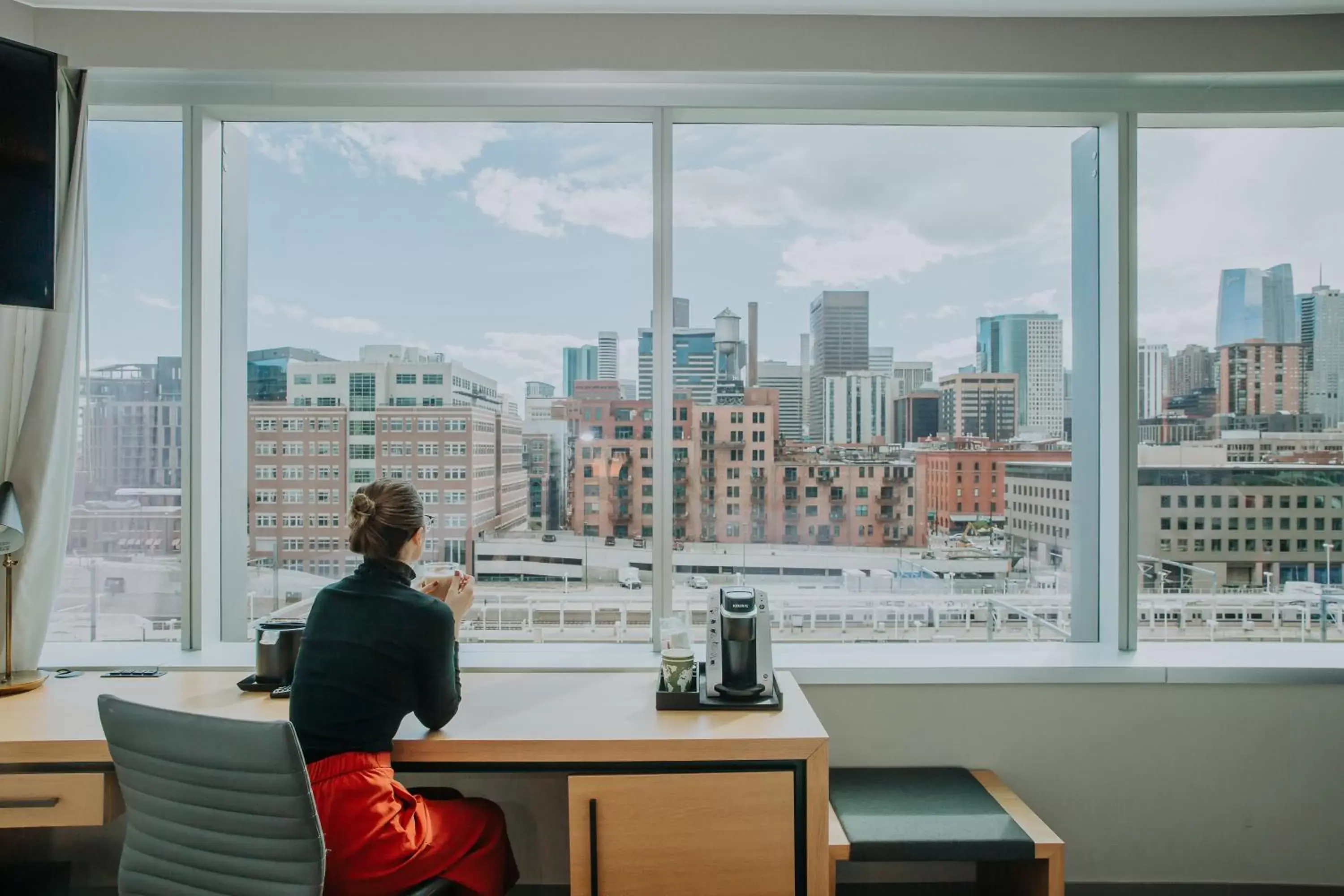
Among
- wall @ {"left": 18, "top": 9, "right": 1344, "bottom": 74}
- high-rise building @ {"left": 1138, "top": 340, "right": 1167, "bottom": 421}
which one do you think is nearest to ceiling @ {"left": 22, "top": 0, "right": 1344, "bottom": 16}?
wall @ {"left": 18, "top": 9, "right": 1344, "bottom": 74}

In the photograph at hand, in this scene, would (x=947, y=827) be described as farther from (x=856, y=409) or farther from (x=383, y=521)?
(x=383, y=521)

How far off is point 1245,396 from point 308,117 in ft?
10.5

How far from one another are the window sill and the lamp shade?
442mm

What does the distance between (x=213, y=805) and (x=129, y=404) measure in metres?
1.58

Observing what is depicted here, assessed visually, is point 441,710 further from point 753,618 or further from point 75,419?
point 75,419

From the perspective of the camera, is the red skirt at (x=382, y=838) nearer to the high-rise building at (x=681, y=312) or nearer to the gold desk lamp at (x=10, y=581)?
the gold desk lamp at (x=10, y=581)

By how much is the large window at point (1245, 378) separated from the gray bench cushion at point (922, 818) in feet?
2.98

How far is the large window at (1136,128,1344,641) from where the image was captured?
8.02 ft

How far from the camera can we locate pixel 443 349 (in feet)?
8.10

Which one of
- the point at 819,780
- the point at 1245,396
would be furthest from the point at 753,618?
the point at 1245,396

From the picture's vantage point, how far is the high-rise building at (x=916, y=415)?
246cm

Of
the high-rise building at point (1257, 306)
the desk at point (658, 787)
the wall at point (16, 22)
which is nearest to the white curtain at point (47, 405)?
the wall at point (16, 22)

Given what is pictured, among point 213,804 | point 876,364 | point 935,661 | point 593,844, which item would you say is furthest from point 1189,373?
point 213,804

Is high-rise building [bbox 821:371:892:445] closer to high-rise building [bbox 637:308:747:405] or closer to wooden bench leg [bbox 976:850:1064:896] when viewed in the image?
high-rise building [bbox 637:308:747:405]
